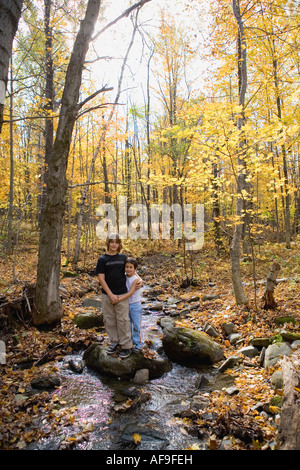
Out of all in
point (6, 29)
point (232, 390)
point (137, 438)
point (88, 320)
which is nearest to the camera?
point (6, 29)

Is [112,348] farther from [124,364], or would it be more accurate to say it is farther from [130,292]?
[130,292]

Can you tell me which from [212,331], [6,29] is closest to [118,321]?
[212,331]

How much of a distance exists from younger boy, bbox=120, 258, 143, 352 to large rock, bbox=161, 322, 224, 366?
0.72m

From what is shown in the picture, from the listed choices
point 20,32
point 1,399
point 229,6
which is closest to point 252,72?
point 229,6

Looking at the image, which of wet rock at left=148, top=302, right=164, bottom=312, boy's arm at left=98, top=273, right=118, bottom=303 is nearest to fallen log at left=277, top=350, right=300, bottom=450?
boy's arm at left=98, top=273, right=118, bottom=303

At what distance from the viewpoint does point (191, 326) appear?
6684 millimetres

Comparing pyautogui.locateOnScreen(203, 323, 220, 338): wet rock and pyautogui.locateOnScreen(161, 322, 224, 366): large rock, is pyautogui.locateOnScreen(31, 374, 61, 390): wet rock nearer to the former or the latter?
pyautogui.locateOnScreen(161, 322, 224, 366): large rock

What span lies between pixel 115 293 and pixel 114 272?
373 mm

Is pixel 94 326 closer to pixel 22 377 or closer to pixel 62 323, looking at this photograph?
pixel 62 323

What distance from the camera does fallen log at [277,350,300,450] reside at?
2.43m

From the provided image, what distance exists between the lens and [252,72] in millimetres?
11398

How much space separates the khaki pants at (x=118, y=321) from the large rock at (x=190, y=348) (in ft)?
3.32
